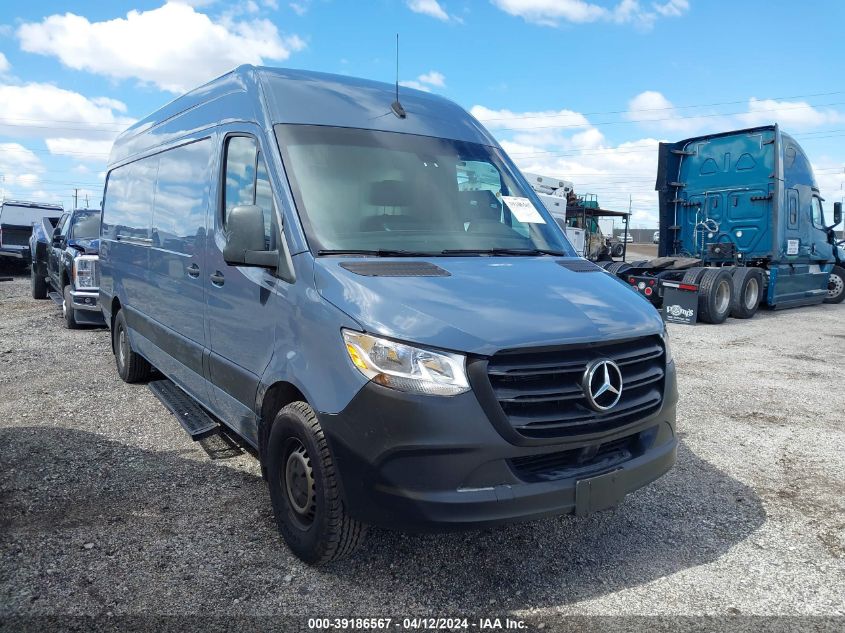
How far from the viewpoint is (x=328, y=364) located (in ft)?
9.39

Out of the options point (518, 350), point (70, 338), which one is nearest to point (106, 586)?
point (518, 350)

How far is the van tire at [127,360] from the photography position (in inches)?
258

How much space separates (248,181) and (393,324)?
1575 millimetres

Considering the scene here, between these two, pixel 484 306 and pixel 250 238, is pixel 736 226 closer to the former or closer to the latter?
pixel 484 306

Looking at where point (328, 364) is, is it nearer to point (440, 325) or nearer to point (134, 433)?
point (440, 325)

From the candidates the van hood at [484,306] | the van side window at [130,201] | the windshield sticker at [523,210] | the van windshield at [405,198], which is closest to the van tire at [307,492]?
the van hood at [484,306]

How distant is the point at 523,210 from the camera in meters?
4.11

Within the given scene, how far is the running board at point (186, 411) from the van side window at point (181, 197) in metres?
1.22

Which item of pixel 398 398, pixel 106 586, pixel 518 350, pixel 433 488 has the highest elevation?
pixel 518 350

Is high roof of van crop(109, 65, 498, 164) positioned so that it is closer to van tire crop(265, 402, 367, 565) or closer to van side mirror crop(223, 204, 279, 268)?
van side mirror crop(223, 204, 279, 268)

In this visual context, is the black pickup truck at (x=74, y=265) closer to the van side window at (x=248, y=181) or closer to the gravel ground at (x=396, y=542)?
the gravel ground at (x=396, y=542)

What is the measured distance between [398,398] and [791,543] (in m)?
2.46

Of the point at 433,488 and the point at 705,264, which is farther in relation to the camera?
the point at 705,264

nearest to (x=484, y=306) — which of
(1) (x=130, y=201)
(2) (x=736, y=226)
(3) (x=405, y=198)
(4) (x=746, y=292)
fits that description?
(3) (x=405, y=198)
